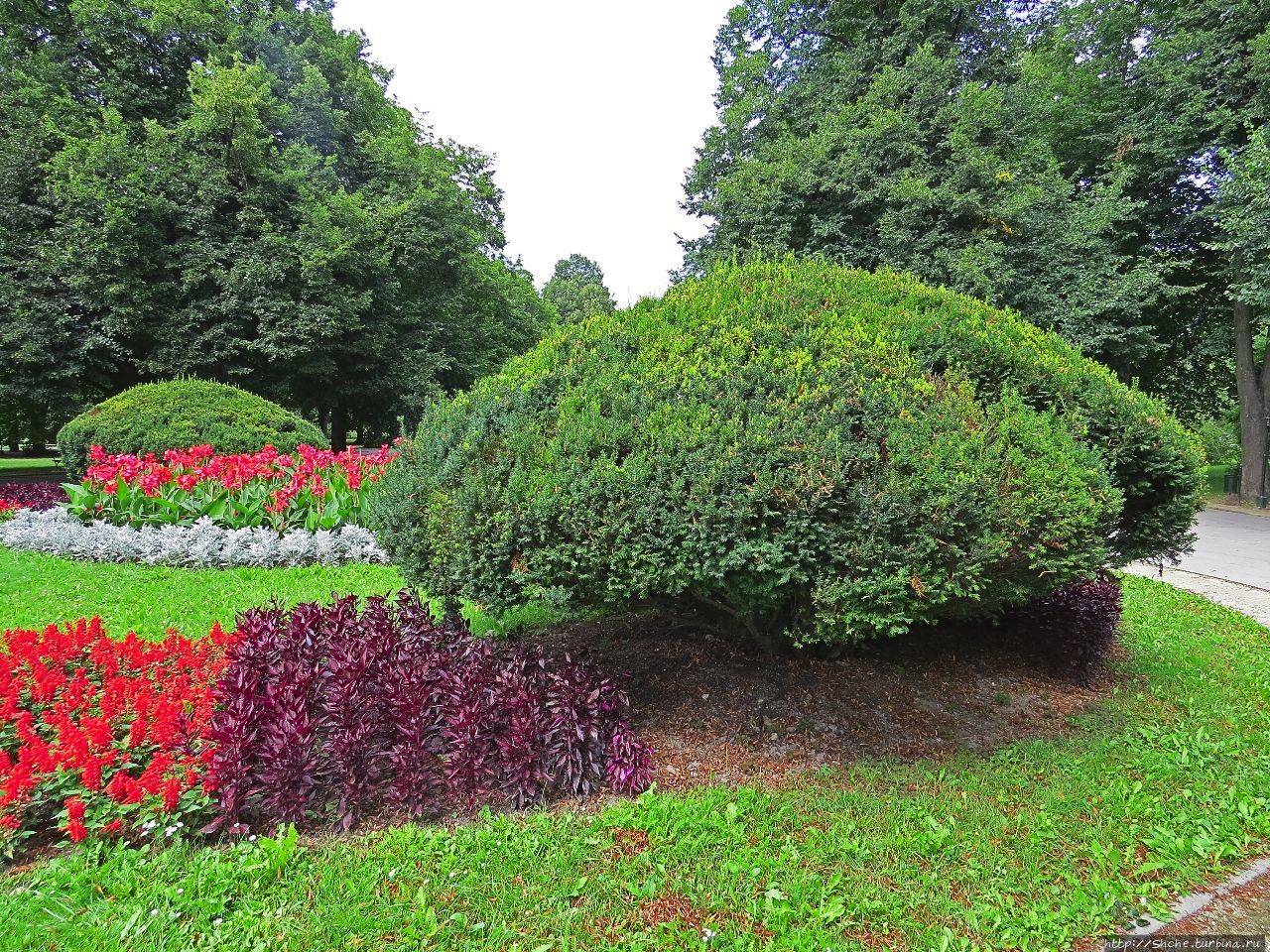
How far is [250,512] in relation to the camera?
6996 mm

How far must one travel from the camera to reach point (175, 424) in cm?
871

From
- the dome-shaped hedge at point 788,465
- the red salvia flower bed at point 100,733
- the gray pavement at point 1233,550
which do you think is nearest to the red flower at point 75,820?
the red salvia flower bed at point 100,733

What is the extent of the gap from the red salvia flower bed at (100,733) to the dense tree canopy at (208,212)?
39.2 ft

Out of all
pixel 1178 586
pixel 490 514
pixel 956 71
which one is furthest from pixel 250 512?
pixel 956 71

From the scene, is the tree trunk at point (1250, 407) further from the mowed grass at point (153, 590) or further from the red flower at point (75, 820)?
the red flower at point (75, 820)

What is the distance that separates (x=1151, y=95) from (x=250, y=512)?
60.9ft

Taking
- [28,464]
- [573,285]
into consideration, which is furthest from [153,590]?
[573,285]

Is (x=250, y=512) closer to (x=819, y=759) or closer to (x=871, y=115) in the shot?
(x=819, y=759)

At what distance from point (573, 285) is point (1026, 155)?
168ft

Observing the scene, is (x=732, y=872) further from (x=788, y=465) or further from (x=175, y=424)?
(x=175, y=424)

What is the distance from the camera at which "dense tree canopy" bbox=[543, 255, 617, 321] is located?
57.0 metres

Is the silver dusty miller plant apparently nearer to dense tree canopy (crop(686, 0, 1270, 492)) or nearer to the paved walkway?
the paved walkway

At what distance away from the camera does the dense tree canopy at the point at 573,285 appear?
57031 millimetres

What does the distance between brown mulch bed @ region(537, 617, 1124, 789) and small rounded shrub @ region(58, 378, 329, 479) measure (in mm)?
6818
